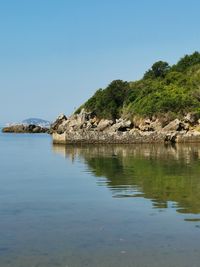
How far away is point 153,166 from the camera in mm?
31078

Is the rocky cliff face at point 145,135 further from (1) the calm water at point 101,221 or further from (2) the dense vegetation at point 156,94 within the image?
(1) the calm water at point 101,221

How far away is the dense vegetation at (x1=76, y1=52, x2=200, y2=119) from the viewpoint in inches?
2977

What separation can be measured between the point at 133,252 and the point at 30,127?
148m

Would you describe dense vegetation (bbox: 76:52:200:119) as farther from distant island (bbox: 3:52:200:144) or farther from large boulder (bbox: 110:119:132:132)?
large boulder (bbox: 110:119:132:132)

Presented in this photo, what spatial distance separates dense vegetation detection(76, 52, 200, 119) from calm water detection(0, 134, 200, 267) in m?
50.9

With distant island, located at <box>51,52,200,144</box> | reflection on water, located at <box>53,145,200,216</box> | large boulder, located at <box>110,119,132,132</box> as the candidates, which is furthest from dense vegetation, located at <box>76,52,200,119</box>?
reflection on water, located at <box>53,145,200,216</box>

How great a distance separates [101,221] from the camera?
1391 cm

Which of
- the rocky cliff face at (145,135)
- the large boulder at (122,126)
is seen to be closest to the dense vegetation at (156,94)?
the large boulder at (122,126)

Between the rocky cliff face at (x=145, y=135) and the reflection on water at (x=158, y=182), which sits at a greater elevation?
the rocky cliff face at (x=145, y=135)

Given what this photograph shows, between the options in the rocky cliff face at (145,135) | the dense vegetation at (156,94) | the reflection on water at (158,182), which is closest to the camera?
the reflection on water at (158,182)

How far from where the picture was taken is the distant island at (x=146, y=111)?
2566 inches

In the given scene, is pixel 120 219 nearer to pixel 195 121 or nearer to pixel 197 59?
pixel 195 121

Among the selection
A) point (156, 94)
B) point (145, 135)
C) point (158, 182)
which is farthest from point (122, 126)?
point (158, 182)

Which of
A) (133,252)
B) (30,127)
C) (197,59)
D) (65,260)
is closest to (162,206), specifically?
(133,252)
